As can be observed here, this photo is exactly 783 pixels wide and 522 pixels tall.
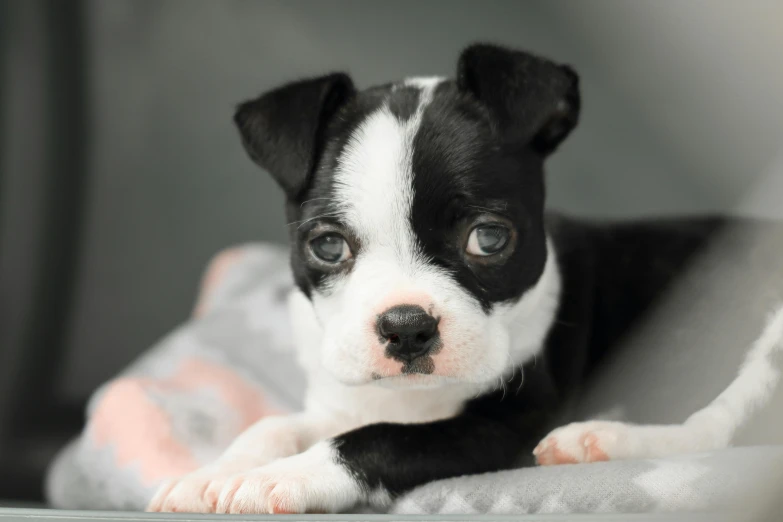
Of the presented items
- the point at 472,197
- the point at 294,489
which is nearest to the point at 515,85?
the point at 472,197

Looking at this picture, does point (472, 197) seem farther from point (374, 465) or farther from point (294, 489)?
point (294, 489)

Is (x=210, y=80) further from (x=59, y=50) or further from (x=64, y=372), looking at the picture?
(x=64, y=372)

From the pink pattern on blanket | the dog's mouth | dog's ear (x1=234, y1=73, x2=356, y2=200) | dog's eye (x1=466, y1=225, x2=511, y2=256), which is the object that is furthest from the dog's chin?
the pink pattern on blanket

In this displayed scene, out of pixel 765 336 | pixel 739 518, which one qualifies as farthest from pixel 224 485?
pixel 765 336

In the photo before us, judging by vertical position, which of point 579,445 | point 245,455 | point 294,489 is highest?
point 579,445

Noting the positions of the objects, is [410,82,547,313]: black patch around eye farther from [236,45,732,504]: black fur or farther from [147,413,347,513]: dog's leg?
[147,413,347,513]: dog's leg

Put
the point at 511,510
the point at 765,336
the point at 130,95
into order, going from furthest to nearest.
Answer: the point at 130,95, the point at 765,336, the point at 511,510
